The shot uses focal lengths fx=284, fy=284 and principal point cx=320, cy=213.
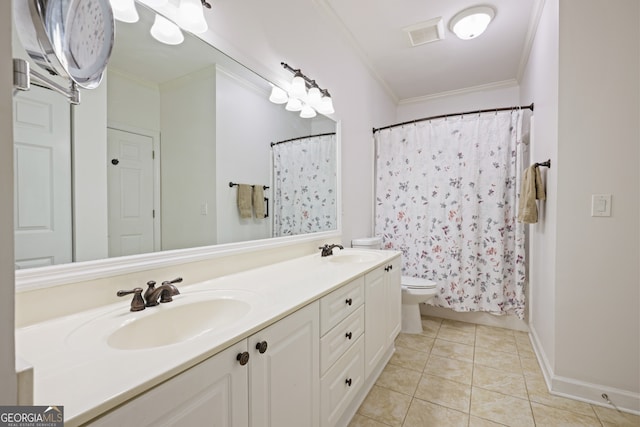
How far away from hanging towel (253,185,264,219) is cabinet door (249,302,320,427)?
→ 2.45ft

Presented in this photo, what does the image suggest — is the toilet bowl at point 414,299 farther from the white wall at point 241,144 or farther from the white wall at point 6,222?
the white wall at point 6,222

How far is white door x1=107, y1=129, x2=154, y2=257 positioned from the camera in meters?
1.01

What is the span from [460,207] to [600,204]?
1145 millimetres

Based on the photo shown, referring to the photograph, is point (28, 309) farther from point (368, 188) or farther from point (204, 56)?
point (368, 188)

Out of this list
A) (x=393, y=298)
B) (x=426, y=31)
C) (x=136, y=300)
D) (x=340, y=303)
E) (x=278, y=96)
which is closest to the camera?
(x=136, y=300)

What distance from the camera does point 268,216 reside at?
1749 mm

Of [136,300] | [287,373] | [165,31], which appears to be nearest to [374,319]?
[287,373]

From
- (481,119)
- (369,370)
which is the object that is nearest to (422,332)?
(369,370)

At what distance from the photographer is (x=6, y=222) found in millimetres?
368

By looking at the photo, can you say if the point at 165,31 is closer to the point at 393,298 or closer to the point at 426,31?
the point at 393,298

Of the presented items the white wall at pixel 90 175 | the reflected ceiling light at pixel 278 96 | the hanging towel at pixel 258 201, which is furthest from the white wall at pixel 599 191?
the white wall at pixel 90 175

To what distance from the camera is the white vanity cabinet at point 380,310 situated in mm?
1628

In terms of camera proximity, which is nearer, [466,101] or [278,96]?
[278,96]

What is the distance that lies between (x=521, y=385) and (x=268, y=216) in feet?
6.26
